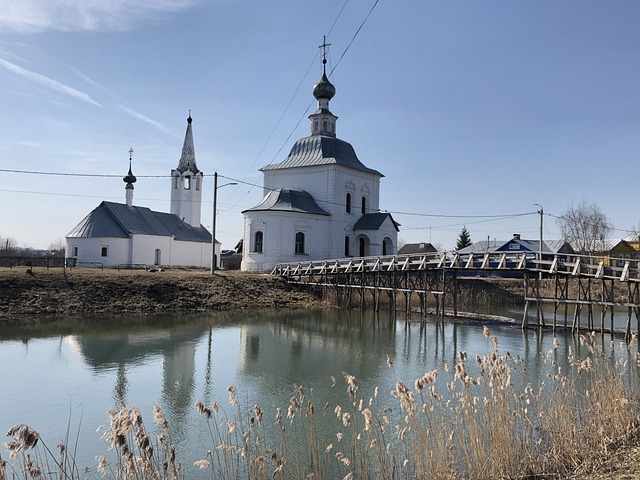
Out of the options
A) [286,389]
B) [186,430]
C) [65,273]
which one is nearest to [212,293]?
[65,273]

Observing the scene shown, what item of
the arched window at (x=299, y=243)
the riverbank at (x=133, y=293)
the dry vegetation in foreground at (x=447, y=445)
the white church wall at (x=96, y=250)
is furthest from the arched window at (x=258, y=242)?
the dry vegetation in foreground at (x=447, y=445)

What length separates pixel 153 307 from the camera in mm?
27438

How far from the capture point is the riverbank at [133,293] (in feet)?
81.7

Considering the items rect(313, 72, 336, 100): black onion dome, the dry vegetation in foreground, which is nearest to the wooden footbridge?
the dry vegetation in foreground

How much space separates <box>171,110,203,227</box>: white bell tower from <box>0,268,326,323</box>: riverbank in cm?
1927

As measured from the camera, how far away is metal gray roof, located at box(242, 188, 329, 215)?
1561 inches

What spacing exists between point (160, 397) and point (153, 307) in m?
17.5

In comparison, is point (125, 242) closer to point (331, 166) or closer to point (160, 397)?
point (331, 166)

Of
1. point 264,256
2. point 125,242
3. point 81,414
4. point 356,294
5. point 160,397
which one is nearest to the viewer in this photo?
point 81,414

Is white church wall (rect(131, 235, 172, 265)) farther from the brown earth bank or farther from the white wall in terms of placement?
the brown earth bank

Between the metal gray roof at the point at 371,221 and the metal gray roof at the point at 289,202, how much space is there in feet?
11.3

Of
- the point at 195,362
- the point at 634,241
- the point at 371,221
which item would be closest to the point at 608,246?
→ the point at 634,241

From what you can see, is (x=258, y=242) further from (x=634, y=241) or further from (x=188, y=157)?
(x=634, y=241)

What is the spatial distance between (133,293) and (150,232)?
54.3ft
